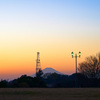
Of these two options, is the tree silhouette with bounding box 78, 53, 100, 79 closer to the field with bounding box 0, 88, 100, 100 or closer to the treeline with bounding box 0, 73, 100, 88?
the treeline with bounding box 0, 73, 100, 88

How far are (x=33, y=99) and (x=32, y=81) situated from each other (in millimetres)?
45505

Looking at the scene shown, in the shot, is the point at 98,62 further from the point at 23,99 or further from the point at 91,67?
the point at 23,99

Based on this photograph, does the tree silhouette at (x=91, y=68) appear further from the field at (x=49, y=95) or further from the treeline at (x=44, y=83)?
the field at (x=49, y=95)

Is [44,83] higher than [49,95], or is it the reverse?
[44,83]

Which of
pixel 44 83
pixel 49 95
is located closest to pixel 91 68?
pixel 44 83

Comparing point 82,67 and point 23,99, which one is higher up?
point 82,67

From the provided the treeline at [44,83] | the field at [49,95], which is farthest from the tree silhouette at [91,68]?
the field at [49,95]

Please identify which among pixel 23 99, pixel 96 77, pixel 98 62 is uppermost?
pixel 98 62

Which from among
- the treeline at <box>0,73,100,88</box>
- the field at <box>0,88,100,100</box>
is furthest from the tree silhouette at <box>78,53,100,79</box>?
the field at <box>0,88,100,100</box>

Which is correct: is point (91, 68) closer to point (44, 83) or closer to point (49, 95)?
point (44, 83)

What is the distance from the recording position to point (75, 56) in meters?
42.5

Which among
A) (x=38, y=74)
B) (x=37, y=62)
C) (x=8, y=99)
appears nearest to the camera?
(x=8, y=99)

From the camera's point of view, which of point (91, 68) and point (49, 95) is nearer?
point (49, 95)

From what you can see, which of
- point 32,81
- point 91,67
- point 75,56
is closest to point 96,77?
point 91,67
